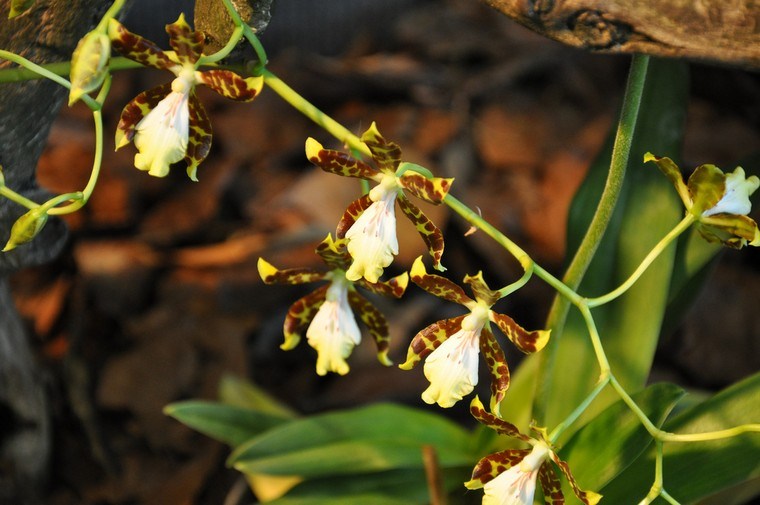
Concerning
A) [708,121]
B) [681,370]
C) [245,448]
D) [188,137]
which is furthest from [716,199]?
[708,121]

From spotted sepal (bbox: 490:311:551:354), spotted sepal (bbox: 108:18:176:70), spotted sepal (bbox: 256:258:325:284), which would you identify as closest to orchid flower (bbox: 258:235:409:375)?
spotted sepal (bbox: 256:258:325:284)

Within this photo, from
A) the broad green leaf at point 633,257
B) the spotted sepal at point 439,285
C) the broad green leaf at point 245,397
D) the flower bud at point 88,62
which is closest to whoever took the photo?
the flower bud at point 88,62

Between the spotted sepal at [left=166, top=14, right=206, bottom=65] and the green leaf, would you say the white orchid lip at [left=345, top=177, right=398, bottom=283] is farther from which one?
the green leaf

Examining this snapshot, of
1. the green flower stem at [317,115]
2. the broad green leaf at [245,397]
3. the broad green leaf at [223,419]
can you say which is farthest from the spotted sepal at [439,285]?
the broad green leaf at [245,397]

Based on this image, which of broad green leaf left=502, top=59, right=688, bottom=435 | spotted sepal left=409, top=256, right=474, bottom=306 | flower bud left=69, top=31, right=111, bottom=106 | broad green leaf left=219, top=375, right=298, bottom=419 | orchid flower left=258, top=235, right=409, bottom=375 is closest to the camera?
flower bud left=69, top=31, right=111, bottom=106

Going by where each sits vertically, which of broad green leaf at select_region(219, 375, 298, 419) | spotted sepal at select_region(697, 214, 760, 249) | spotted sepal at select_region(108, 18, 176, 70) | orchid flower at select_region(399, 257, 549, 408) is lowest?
broad green leaf at select_region(219, 375, 298, 419)

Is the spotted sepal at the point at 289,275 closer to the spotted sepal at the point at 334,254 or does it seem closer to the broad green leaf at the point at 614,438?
the spotted sepal at the point at 334,254
